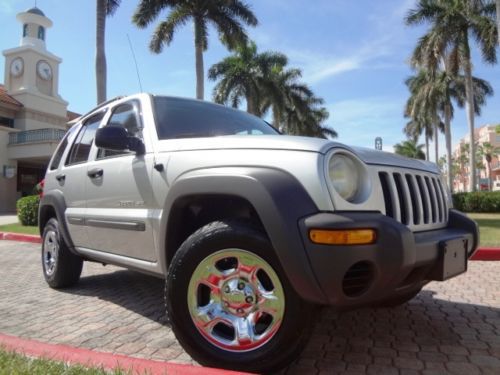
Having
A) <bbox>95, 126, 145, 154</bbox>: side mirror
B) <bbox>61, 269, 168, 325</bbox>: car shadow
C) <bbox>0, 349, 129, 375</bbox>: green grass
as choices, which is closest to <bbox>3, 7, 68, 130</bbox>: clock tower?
<bbox>61, 269, 168, 325</bbox>: car shadow

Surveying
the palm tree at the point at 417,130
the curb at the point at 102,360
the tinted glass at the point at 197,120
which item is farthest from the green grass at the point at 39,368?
the palm tree at the point at 417,130

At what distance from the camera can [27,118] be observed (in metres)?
29.8

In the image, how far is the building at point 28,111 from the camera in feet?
92.3

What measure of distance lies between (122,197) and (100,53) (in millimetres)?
15037

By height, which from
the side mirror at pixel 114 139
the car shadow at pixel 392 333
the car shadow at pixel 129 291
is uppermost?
the side mirror at pixel 114 139

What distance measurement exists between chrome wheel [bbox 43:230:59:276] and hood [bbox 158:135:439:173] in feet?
7.68

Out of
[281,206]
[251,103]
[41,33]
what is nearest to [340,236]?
[281,206]

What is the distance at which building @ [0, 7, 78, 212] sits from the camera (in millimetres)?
28141

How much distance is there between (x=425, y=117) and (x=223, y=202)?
3849cm

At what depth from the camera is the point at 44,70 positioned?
3177cm

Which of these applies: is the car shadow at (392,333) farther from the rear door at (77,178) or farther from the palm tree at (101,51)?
the palm tree at (101,51)

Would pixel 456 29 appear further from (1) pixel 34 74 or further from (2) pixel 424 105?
(1) pixel 34 74

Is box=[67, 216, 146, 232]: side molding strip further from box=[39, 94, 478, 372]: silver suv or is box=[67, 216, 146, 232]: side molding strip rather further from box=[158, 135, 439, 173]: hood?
box=[158, 135, 439, 173]: hood

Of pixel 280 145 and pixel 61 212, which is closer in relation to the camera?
pixel 280 145
